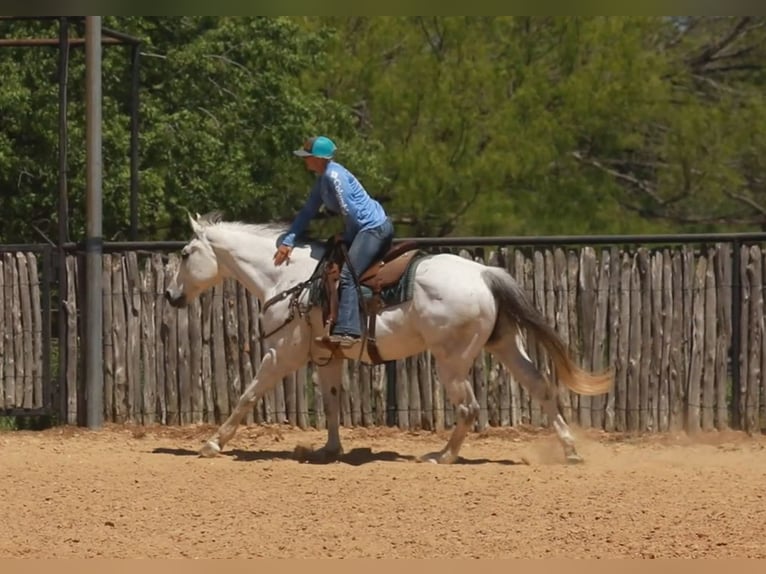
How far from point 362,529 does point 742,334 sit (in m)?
5.34

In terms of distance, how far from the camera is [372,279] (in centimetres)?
917

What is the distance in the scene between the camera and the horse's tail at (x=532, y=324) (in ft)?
29.5

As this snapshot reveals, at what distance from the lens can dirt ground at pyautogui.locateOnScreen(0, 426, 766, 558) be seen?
6285mm

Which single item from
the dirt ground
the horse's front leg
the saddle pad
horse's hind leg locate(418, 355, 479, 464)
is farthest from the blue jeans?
the dirt ground

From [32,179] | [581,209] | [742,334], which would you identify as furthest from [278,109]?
[742,334]

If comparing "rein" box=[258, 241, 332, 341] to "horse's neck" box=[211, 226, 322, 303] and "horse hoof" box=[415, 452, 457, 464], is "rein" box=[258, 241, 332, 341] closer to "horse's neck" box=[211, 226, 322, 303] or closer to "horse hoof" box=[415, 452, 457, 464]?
"horse's neck" box=[211, 226, 322, 303]

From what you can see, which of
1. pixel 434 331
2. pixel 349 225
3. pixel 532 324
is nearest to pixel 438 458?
pixel 434 331

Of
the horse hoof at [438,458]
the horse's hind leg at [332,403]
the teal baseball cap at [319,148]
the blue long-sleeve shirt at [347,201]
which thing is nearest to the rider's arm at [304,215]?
the blue long-sleeve shirt at [347,201]

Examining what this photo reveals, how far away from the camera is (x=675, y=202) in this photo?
→ 25.2 m

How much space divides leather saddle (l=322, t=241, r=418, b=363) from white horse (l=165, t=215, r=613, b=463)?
7 centimetres

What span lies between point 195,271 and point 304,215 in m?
1.04

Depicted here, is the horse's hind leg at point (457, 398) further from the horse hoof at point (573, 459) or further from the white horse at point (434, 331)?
the horse hoof at point (573, 459)

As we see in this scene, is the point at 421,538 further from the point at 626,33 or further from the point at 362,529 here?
the point at 626,33

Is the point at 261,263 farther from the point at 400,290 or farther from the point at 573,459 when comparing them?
the point at 573,459
